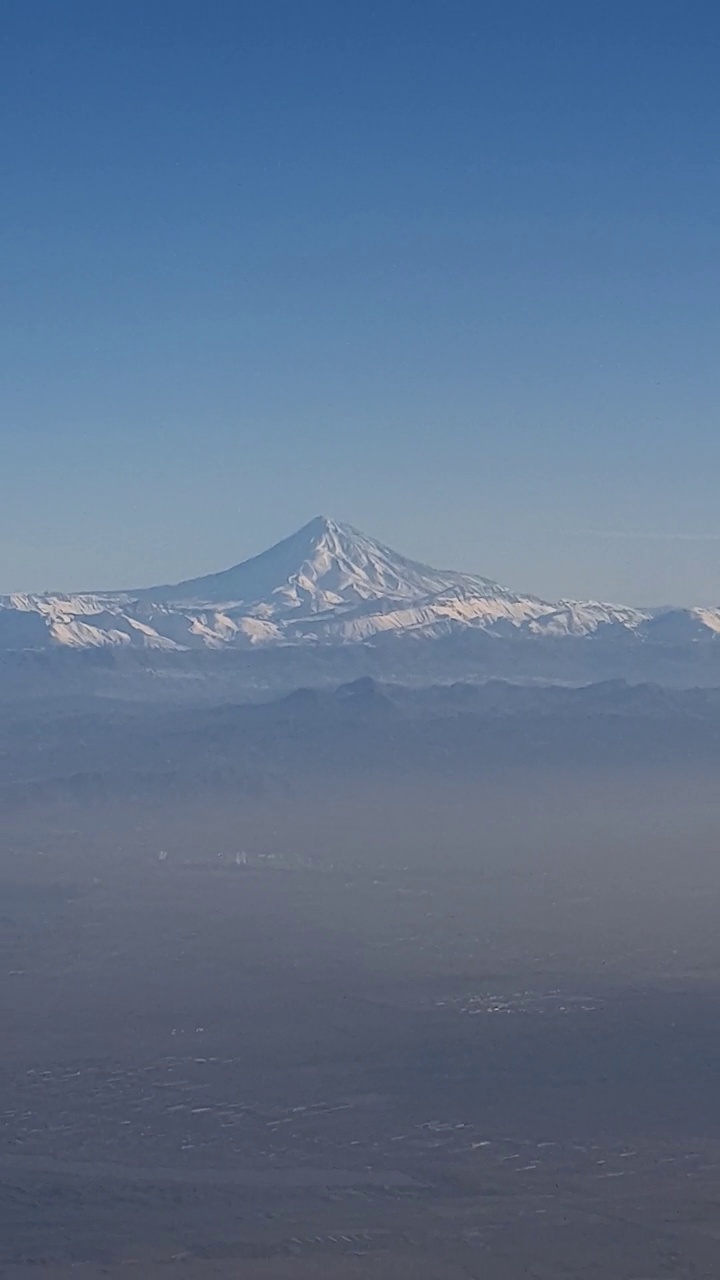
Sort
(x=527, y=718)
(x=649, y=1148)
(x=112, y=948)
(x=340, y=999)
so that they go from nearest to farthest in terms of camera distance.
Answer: (x=649, y=1148), (x=340, y=999), (x=112, y=948), (x=527, y=718)

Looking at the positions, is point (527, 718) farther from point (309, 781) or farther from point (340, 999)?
point (340, 999)

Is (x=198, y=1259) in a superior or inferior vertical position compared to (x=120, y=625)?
inferior

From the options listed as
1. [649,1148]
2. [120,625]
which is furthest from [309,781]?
[120,625]

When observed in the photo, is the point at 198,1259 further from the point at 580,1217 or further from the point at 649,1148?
the point at 649,1148

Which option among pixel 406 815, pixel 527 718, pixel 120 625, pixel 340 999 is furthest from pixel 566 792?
pixel 120 625

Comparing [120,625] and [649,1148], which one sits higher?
[120,625]

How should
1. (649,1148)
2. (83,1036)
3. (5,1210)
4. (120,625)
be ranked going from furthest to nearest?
1. (120,625)
2. (83,1036)
3. (649,1148)
4. (5,1210)

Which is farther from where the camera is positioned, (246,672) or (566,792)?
(246,672)

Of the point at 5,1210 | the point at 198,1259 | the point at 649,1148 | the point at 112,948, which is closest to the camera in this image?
the point at 198,1259

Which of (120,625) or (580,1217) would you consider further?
(120,625)
